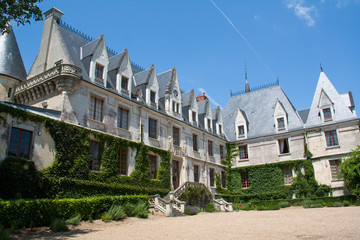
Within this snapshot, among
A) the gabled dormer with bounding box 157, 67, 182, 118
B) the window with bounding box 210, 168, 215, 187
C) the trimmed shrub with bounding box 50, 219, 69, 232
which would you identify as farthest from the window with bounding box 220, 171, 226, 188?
the trimmed shrub with bounding box 50, 219, 69, 232

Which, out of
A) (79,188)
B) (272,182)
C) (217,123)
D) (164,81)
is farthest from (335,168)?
(79,188)

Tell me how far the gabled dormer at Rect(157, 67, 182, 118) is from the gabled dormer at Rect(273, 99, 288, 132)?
11.7 meters

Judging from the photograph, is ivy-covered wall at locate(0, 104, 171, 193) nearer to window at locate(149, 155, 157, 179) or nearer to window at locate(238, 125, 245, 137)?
window at locate(149, 155, 157, 179)

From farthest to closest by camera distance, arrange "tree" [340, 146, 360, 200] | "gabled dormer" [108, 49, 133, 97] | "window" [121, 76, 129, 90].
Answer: "tree" [340, 146, 360, 200], "window" [121, 76, 129, 90], "gabled dormer" [108, 49, 133, 97]

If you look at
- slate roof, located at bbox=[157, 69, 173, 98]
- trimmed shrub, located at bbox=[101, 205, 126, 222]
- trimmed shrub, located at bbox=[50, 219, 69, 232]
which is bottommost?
trimmed shrub, located at bbox=[50, 219, 69, 232]

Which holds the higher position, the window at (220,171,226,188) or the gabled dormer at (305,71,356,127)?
the gabled dormer at (305,71,356,127)

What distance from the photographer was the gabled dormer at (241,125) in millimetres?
34906

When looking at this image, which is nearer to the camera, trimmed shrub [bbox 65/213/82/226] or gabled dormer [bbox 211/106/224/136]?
trimmed shrub [bbox 65/213/82/226]

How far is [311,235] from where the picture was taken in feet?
34.4

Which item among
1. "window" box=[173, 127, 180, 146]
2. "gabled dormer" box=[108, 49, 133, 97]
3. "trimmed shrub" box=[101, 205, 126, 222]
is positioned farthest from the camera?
"window" box=[173, 127, 180, 146]

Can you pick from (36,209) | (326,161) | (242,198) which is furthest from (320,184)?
(36,209)

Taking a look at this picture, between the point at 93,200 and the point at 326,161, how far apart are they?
73.7 ft

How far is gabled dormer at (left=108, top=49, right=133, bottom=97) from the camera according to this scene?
72.2 feet

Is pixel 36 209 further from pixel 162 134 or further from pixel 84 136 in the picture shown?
pixel 162 134
